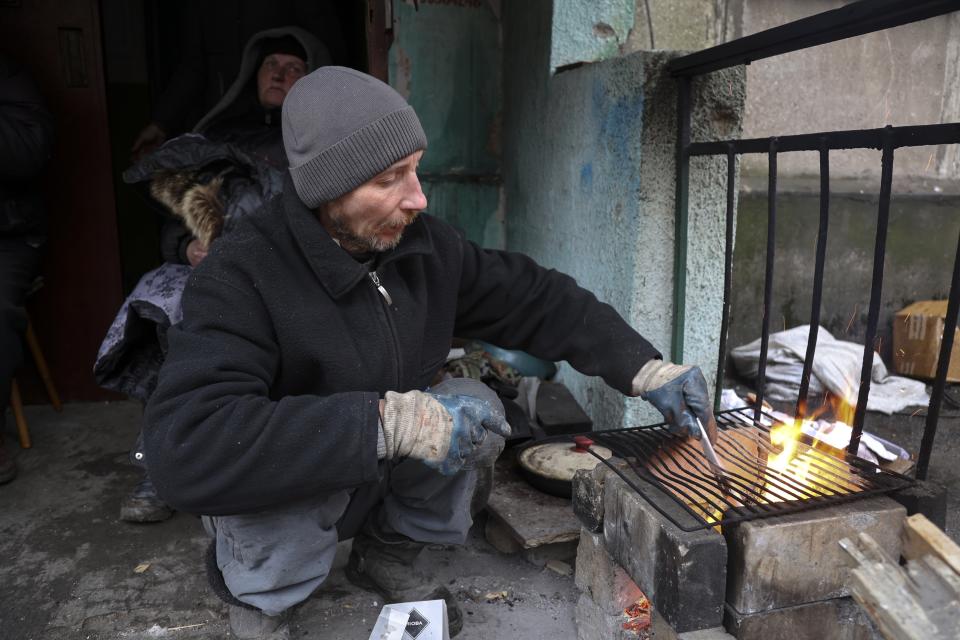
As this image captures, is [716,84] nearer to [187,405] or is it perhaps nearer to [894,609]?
[894,609]

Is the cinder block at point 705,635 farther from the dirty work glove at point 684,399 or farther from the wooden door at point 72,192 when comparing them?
the wooden door at point 72,192

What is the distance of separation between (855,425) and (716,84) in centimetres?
131

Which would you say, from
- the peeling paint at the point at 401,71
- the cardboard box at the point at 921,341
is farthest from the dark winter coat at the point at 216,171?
the cardboard box at the point at 921,341

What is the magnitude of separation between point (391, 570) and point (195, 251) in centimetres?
156

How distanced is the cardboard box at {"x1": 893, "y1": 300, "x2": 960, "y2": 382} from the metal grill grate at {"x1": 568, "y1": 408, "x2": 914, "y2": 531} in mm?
3123

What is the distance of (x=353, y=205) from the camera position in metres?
1.96

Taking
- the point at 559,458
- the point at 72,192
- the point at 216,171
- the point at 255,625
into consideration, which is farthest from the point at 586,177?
the point at 72,192

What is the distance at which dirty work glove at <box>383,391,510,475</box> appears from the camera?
1745mm

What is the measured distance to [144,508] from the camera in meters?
2.81

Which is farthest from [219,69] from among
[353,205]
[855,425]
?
[855,425]

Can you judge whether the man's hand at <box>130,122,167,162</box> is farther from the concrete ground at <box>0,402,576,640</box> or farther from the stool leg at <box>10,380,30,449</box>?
the concrete ground at <box>0,402,576,640</box>

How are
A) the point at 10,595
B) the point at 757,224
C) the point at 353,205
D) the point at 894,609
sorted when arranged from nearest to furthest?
the point at 894,609 → the point at 353,205 → the point at 10,595 → the point at 757,224

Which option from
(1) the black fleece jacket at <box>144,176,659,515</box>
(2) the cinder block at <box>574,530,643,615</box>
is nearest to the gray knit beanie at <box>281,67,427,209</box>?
(1) the black fleece jacket at <box>144,176,659,515</box>

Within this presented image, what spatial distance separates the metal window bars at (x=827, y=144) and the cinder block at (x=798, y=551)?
0.31m
